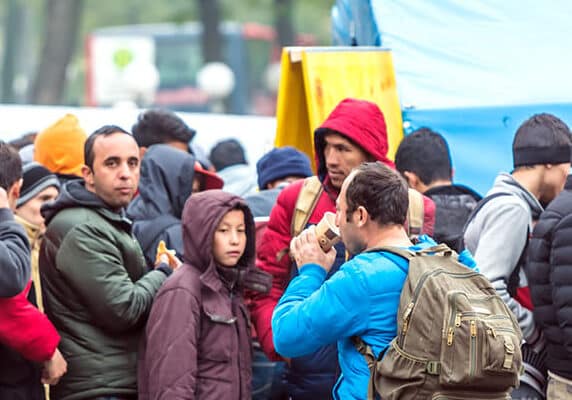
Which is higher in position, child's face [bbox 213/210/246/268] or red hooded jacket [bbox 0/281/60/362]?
child's face [bbox 213/210/246/268]

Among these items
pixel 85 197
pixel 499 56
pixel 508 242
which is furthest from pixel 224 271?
pixel 499 56

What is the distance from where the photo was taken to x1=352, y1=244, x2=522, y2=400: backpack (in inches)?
168

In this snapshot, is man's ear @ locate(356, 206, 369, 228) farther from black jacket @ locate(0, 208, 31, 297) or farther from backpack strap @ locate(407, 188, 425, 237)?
black jacket @ locate(0, 208, 31, 297)

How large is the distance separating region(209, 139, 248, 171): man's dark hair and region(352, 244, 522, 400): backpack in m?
6.43

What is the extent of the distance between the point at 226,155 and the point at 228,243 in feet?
16.3

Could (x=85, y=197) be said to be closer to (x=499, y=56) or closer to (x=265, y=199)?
(x=265, y=199)

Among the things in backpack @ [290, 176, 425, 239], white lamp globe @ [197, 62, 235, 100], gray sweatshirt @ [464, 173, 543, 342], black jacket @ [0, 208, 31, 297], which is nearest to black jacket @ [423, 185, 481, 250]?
gray sweatshirt @ [464, 173, 543, 342]

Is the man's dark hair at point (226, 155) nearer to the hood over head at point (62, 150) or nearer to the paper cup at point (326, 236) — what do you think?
the hood over head at point (62, 150)

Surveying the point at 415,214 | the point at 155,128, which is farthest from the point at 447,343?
the point at 155,128

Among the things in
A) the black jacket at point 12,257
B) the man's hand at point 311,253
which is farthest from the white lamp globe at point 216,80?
the man's hand at point 311,253

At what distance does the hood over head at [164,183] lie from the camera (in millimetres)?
6785

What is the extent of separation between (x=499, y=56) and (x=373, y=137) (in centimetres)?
284

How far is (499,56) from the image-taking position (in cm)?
841

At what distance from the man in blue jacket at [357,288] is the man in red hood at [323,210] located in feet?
3.34
